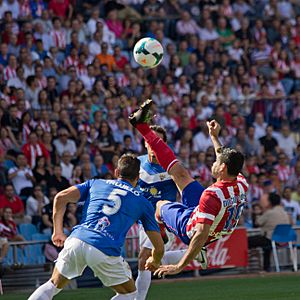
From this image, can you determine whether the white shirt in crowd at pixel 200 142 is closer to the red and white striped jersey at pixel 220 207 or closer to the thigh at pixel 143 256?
the thigh at pixel 143 256

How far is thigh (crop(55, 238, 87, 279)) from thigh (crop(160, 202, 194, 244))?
4.30ft

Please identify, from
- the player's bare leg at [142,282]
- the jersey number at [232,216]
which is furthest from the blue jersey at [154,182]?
the jersey number at [232,216]

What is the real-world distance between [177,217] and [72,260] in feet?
4.75

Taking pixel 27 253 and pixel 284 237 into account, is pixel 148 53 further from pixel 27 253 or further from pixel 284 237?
pixel 284 237

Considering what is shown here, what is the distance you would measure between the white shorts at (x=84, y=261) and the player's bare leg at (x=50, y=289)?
0.06 metres

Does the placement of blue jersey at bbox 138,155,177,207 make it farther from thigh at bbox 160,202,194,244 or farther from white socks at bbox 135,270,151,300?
thigh at bbox 160,202,194,244

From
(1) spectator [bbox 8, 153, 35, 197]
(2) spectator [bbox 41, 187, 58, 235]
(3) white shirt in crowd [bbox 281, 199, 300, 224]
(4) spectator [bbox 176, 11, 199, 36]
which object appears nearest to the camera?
(2) spectator [bbox 41, 187, 58, 235]

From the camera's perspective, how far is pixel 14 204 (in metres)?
18.3

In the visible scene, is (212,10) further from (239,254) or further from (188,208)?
(188,208)

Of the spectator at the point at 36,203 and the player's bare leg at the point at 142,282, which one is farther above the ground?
the spectator at the point at 36,203

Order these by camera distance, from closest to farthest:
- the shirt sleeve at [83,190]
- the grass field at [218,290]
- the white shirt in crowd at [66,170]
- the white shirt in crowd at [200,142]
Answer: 1. the shirt sleeve at [83,190]
2. the grass field at [218,290]
3. the white shirt in crowd at [66,170]
4. the white shirt in crowd at [200,142]

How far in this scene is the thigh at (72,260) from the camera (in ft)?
31.0

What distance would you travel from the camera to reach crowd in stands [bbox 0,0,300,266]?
63.3ft

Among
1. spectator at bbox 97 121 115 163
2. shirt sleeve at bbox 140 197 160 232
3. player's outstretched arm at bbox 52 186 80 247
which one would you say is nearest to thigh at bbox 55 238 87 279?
player's outstretched arm at bbox 52 186 80 247
